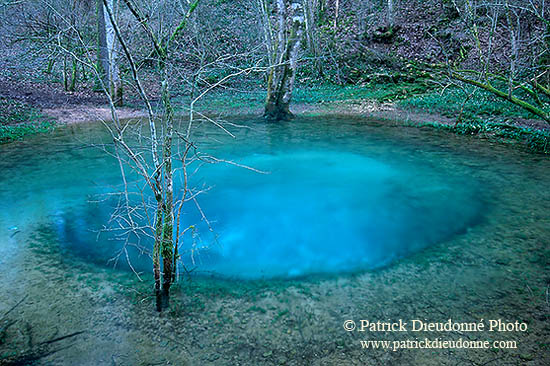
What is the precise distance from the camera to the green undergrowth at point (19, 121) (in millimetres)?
11932

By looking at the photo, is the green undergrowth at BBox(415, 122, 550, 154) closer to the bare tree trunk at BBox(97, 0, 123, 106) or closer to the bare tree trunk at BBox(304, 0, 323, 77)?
the bare tree trunk at BBox(304, 0, 323, 77)

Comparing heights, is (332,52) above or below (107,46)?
above

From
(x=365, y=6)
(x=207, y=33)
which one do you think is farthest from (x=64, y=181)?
(x=365, y=6)

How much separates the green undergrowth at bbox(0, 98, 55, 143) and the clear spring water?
92 centimetres

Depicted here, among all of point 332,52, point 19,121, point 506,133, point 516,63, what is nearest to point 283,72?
point 516,63

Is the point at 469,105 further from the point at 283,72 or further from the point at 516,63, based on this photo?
the point at 283,72

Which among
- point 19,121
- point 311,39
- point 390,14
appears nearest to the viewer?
point 19,121

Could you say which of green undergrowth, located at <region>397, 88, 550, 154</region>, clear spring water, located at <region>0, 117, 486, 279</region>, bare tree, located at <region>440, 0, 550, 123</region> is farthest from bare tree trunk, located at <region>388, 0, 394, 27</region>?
clear spring water, located at <region>0, 117, 486, 279</region>

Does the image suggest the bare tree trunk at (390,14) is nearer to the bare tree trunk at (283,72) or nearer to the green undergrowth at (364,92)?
the green undergrowth at (364,92)

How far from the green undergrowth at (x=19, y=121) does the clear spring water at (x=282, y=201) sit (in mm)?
918

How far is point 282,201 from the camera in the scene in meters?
7.93

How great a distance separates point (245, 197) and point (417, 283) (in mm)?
4262

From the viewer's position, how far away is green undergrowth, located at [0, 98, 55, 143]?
11932 millimetres

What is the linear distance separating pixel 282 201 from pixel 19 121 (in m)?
10.7
